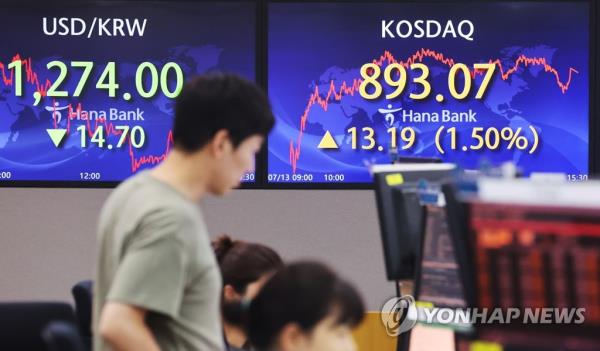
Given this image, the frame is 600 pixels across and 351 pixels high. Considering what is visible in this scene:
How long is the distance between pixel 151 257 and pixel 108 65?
3.19m

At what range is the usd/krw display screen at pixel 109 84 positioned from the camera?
16.1 ft

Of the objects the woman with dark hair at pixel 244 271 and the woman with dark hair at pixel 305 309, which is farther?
the woman with dark hair at pixel 244 271

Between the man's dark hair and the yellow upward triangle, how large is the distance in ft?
9.45

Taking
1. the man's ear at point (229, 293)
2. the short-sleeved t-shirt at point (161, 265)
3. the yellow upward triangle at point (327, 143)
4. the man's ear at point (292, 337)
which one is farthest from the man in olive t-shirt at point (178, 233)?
the yellow upward triangle at point (327, 143)

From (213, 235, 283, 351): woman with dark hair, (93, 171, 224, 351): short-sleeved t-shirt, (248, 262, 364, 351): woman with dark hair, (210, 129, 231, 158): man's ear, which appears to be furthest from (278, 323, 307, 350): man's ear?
(213, 235, 283, 351): woman with dark hair

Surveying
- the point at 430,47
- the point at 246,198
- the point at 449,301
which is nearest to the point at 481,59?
the point at 430,47

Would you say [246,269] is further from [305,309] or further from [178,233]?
[178,233]

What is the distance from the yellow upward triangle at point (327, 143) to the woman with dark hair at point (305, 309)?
9.39ft

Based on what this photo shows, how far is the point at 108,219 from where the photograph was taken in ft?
6.45

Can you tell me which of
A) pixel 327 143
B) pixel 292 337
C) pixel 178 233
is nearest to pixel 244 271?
pixel 292 337

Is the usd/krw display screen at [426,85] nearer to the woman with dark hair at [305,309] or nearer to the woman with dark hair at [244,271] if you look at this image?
the woman with dark hair at [244,271]

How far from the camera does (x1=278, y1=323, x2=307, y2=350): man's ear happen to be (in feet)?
6.49

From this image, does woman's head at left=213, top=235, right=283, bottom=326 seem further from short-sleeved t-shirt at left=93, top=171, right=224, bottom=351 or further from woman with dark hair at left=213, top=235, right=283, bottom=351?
short-sleeved t-shirt at left=93, top=171, right=224, bottom=351

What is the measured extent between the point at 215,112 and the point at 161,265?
302 mm
